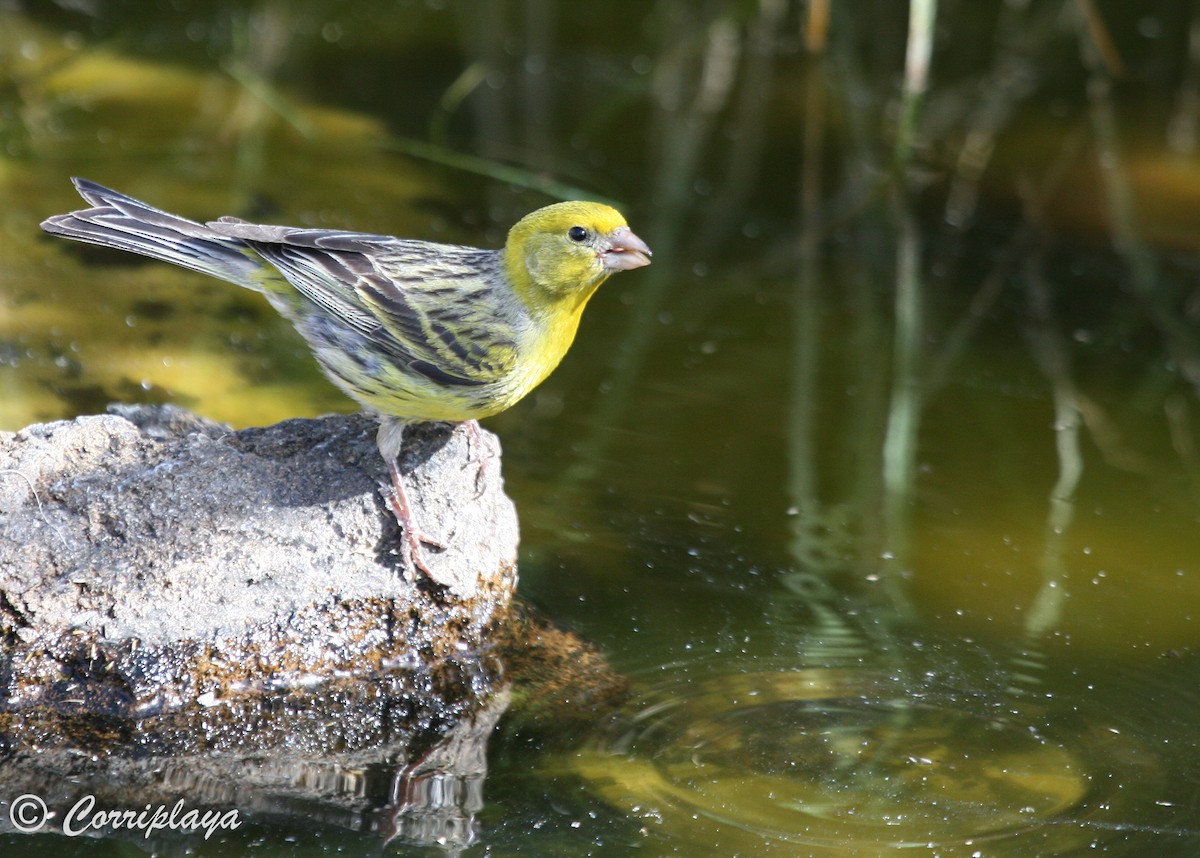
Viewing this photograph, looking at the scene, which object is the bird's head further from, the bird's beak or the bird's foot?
the bird's foot

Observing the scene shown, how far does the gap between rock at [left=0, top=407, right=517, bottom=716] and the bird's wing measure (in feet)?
1.01

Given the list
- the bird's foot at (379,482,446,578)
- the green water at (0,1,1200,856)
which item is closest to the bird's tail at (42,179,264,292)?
the bird's foot at (379,482,446,578)

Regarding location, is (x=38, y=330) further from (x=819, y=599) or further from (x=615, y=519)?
(x=819, y=599)

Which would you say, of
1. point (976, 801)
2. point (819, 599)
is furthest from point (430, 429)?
point (976, 801)

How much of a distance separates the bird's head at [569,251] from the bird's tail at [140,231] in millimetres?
886

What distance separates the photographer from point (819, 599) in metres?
4.93

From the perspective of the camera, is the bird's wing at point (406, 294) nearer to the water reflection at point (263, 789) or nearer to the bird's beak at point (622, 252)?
the bird's beak at point (622, 252)

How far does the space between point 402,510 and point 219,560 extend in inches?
20.8

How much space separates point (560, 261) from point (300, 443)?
0.96m

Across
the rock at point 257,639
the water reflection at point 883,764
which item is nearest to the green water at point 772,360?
the water reflection at point 883,764

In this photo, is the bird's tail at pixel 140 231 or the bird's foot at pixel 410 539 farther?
the bird's tail at pixel 140 231

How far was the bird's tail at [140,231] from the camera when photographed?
14.6 ft

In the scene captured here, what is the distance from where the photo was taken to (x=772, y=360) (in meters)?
6.74

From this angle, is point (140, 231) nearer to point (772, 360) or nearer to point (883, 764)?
point (883, 764)
